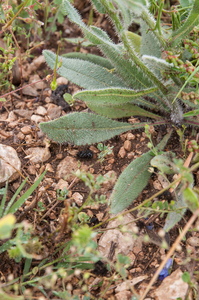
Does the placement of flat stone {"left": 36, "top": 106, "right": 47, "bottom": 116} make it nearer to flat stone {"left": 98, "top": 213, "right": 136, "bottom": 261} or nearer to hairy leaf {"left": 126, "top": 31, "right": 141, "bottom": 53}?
hairy leaf {"left": 126, "top": 31, "right": 141, "bottom": 53}

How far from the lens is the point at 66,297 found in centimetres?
112

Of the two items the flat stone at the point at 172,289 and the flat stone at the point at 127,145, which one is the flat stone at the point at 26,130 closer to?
the flat stone at the point at 127,145

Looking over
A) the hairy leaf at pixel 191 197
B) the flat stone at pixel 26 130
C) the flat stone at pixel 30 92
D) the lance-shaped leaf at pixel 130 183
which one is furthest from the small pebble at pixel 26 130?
the hairy leaf at pixel 191 197

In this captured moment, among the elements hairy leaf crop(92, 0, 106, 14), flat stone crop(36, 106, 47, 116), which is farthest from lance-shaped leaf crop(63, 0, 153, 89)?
flat stone crop(36, 106, 47, 116)

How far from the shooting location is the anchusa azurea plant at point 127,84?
1609mm

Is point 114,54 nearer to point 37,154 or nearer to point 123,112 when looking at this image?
point 123,112

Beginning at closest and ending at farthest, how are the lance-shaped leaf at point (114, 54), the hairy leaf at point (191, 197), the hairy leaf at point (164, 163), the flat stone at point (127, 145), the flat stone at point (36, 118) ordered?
the hairy leaf at point (191, 197) → the hairy leaf at point (164, 163) → the lance-shaped leaf at point (114, 54) → the flat stone at point (127, 145) → the flat stone at point (36, 118)

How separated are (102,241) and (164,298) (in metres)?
0.42

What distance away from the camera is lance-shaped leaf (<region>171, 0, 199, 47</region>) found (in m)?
1.57

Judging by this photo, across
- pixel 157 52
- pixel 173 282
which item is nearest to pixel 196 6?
pixel 157 52

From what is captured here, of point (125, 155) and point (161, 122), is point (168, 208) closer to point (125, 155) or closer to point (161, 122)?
point (125, 155)

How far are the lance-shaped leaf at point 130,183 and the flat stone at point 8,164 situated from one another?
0.62m

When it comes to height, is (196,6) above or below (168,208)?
above

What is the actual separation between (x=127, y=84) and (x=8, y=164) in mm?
1004
